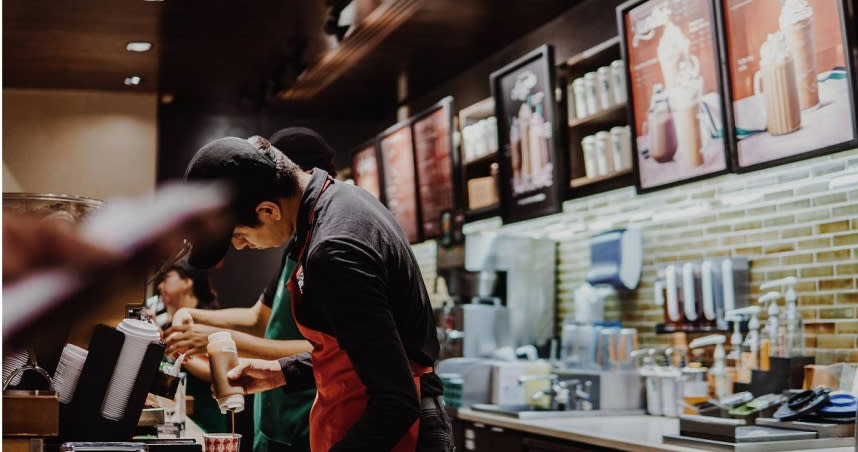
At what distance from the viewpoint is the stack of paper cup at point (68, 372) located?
1885 millimetres

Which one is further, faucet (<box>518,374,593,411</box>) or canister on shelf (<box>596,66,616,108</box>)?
canister on shelf (<box>596,66,616,108</box>)

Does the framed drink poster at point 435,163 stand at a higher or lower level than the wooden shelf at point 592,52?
lower

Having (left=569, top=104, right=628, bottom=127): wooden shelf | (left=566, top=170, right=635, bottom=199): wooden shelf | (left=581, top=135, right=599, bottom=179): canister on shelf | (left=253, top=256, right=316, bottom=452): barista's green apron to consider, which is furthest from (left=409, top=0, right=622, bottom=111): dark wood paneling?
(left=253, top=256, right=316, bottom=452): barista's green apron

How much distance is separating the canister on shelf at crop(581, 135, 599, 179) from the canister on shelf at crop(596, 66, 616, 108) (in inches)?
7.9

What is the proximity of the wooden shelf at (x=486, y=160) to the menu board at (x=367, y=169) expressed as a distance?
3.66 ft

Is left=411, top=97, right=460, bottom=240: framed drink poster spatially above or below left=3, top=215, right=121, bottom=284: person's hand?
above

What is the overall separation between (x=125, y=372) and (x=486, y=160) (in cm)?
435

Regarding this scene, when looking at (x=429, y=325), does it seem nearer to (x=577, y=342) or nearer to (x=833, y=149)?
(x=833, y=149)

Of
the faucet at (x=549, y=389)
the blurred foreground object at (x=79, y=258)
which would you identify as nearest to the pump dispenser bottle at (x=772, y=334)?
the faucet at (x=549, y=389)

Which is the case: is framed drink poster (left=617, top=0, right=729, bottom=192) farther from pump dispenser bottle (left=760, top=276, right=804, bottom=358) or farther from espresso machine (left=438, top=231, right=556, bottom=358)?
espresso machine (left=438, top=231, right=556, bottom=358)

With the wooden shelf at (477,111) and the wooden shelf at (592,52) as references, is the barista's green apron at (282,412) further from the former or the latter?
the wooden shelf at (477,111)

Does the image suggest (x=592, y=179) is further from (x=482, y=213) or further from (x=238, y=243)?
(x=238, y=243)

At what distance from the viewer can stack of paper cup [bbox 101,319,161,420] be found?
187cm

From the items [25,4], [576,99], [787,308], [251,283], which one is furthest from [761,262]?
[251,283]
